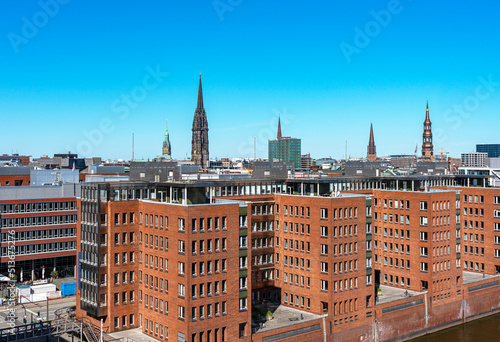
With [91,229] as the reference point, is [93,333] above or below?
below

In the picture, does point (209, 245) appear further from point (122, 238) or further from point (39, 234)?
point (39, 234)

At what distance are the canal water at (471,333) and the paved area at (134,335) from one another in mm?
51123

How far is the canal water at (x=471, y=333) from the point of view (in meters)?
98.0

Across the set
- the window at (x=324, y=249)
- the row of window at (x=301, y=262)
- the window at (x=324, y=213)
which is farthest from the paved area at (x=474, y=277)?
the window at (x=324, y=213)

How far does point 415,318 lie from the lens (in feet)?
321

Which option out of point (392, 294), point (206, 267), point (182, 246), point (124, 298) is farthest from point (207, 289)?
point (392, 294)

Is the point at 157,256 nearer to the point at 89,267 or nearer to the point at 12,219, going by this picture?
the point at 89,267

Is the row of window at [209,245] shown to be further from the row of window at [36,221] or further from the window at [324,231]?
the row of window at [36,221]

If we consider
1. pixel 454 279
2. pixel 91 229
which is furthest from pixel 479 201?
pixel 91 229

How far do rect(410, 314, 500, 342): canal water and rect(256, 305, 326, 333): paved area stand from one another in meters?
25.2

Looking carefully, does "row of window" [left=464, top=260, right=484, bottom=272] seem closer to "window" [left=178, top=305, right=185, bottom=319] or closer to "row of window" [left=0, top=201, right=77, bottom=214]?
"window" [left=178, top=305, right=185, bottom=319]

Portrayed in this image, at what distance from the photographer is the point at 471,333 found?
101875 millimetres

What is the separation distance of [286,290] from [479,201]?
5656 cm

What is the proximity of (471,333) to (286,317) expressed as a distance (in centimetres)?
4173
